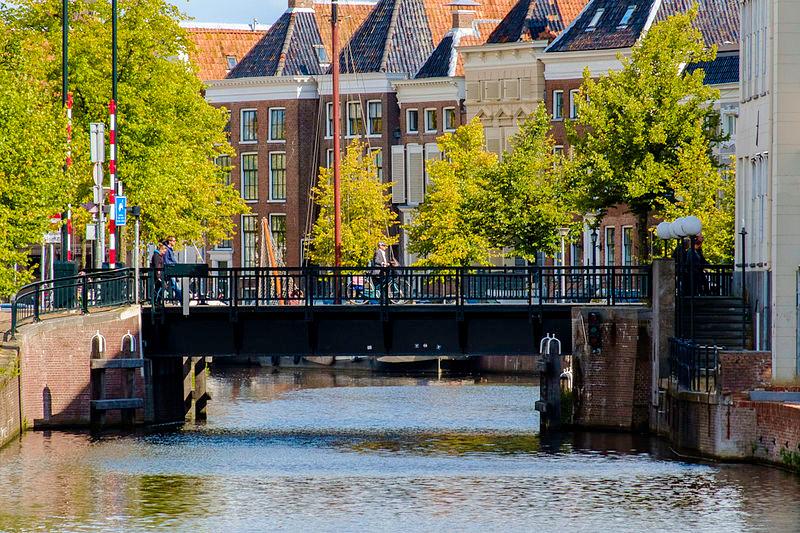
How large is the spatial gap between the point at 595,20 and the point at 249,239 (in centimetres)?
2596

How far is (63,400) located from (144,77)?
78.5ft

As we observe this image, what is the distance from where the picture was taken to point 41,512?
135 feet

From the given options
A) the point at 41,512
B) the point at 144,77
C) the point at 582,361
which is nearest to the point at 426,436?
the point at 582,361

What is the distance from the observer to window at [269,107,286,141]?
114812mm

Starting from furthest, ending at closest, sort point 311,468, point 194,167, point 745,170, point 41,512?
point 194,167
point 745,170
point 311,468
point 41,512

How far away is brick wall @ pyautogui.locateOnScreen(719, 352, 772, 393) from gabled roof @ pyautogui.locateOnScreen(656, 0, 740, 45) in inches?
1781

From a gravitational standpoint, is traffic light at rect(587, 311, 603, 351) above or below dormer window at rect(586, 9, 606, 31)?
below

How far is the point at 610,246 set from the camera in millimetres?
90625

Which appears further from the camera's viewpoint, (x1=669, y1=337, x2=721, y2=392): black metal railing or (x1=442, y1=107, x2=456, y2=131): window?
(x1=442, y1=107, x2=456, y2=131): window

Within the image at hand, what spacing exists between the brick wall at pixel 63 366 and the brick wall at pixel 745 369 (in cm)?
1673

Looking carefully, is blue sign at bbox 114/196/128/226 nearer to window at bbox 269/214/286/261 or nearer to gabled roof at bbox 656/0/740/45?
gabled roof at bbox 656/0/740/45

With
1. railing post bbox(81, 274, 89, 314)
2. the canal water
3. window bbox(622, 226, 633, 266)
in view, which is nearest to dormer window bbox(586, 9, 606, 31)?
window bbox(622, 226, 633, 266)

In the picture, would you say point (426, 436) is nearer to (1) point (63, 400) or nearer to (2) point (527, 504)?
(1) point (63, 400)

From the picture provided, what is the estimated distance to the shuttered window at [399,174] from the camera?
108188mm
